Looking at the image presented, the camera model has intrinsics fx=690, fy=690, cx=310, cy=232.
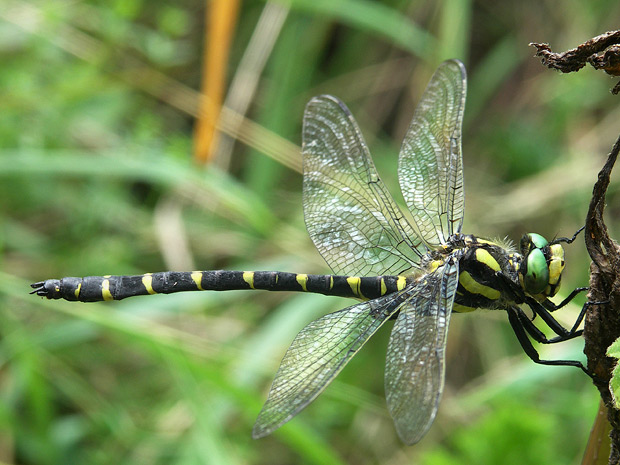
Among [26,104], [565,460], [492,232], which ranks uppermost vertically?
[26,104]

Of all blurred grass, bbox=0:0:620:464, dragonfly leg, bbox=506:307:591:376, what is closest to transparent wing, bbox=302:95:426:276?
dragonfly leg, bbox=506:307:591:376

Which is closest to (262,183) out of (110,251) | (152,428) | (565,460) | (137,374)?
(110,251)

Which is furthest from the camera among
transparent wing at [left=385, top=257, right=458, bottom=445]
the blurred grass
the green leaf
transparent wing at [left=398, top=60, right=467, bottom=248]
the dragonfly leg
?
the blurred grass

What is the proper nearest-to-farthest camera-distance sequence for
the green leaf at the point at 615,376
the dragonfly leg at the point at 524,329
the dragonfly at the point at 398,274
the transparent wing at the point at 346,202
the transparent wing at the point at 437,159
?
the green leaf at the point at 615,376 → the dragonfly at the point at 398,274 → the dragonfly leg at the point at 524,329 → the transparent wing at the point at 437,159 → the transparent wing at the point at 346,202

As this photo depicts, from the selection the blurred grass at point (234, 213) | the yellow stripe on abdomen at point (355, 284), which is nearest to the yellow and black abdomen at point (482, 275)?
the yellow stripe on abdomen at point (355, 284)

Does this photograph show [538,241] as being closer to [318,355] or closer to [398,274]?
[398,274]

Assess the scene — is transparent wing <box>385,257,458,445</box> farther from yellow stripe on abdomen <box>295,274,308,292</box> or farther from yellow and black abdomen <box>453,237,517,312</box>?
yellow stripe on abdomen <box>295,274,308,292</box>

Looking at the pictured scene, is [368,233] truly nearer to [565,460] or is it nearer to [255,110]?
[565,460]

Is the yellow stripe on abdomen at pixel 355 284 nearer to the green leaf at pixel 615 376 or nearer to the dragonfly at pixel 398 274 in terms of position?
the dragonfly at pixel 398 274
